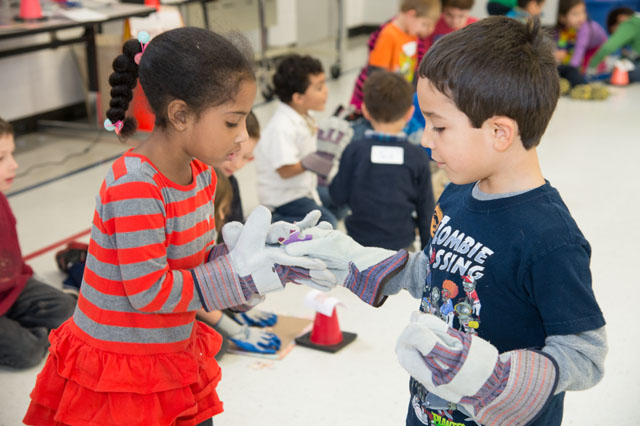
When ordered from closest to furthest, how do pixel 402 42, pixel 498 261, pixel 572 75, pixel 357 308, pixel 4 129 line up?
1. pixel 498 261
2. pixel 4 129
3. pixel 357 308
4. pixel 402 42
5. pixel 572 75

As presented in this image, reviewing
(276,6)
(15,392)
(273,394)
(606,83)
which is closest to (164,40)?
(273,394)

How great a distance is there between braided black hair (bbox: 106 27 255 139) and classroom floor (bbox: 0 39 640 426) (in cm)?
102

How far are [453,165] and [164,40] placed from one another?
0.57 metres

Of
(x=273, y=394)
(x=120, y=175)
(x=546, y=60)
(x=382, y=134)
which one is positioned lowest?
(x=273, y=394)

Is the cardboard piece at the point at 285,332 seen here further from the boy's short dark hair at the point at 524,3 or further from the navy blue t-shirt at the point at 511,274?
the boy's short dark hair at the point at 524,3

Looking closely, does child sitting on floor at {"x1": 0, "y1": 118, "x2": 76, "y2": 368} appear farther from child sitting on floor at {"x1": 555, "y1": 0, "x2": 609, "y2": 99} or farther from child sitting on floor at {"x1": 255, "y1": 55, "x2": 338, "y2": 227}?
child sitting on floor at {"x1": 555, "y1": 0, "x2": 609, "y2": 99}

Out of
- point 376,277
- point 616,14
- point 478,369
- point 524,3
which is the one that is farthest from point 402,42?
point 616,14

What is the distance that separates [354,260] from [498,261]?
11.5 inches

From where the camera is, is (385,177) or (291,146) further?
(291,146)

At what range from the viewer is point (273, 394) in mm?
2068

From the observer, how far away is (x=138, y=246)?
3.99 feet

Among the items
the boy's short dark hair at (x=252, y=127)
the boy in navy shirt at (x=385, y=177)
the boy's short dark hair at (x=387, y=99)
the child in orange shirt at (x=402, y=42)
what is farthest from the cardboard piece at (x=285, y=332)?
the child in orange shirt at (x=402, y=42)

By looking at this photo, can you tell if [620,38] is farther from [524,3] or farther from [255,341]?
[255,341]

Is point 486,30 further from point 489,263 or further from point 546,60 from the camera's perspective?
point 489,263
